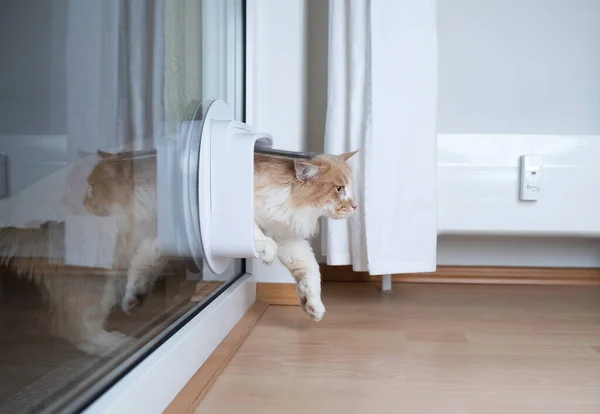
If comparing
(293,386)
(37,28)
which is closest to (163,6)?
(37,28)

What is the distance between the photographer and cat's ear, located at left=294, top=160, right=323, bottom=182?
44.3 inches

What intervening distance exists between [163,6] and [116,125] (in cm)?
33

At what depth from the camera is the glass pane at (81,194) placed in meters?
0.46

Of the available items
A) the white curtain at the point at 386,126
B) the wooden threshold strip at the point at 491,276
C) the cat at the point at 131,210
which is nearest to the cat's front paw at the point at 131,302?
the cat at the point at 131,210

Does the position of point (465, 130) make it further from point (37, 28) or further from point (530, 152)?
point (37, 28)

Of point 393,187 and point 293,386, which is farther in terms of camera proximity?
point 393,187

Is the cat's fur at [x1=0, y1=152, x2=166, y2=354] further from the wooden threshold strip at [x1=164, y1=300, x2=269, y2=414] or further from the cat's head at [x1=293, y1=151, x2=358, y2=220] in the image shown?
the cat's head at [x1=293, y1=151, x2=358, y2=220]

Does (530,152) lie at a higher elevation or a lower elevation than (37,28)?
lower

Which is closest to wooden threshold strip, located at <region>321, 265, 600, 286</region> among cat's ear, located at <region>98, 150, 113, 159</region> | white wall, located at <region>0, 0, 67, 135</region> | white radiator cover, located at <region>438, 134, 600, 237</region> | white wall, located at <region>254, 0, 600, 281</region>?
white wall, located at <region>254, 0, 600, 281</region>

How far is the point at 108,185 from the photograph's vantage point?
0.67 metres

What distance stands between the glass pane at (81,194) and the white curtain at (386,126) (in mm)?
764

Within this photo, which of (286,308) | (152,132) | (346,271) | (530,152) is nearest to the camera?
(152,132)

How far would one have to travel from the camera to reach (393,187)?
1.62 meters

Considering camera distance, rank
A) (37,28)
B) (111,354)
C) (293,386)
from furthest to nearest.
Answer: (293,386), (111,354), (37,28)
